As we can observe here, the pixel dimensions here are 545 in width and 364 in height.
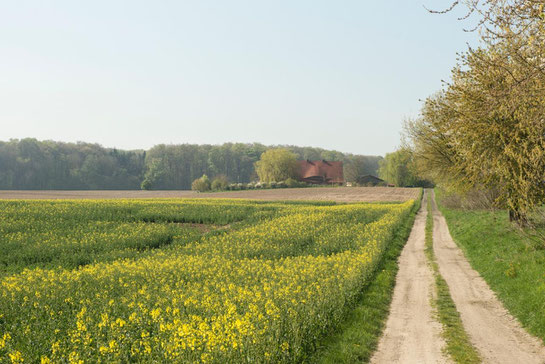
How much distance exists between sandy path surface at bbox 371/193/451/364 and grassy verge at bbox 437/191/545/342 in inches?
90.3

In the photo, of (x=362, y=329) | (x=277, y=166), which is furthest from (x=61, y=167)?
(x=362, y=329)

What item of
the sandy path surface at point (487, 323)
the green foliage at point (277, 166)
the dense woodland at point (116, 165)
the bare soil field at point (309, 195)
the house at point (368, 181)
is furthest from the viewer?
the dense woodland at point (116, 165)

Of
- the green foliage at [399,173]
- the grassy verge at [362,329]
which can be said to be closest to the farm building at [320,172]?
the green foliage at [399,173]

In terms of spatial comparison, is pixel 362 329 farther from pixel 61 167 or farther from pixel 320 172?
pixel 61 167

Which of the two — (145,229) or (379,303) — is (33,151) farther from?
(379,303)

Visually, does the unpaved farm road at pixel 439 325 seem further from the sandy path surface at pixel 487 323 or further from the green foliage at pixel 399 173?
the green foliage at pixel 399 173

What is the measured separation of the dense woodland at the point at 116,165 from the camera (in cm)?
13325

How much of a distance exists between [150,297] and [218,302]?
2652 mm

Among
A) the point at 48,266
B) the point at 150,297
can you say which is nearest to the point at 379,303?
the point at 150,297

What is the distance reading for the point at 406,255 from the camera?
77.8ft

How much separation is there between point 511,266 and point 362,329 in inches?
338

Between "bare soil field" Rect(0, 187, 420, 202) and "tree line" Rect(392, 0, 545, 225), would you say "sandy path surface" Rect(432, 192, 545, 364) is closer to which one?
"tree line" Rect(392, 0, 545, 225)

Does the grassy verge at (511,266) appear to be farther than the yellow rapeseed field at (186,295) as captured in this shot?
Yes

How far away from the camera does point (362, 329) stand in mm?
11688
